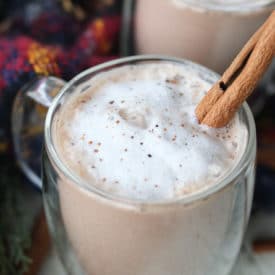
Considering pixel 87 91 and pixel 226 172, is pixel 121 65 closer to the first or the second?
pixel 87 91

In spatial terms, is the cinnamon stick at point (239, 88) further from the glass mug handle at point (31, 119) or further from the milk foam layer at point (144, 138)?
the glass mug handle at point (31, 119)

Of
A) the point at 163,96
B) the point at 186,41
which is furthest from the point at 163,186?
the point at 186,41

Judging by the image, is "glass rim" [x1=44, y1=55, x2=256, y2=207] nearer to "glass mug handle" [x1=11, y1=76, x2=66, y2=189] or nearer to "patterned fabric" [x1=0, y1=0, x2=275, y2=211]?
"glass mug handle" [x1=11, y1=76, x2=66, y2=189]

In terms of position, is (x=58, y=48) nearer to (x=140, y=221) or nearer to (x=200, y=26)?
(x=200, y=26)

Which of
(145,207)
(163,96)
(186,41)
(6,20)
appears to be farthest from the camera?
(6,20)

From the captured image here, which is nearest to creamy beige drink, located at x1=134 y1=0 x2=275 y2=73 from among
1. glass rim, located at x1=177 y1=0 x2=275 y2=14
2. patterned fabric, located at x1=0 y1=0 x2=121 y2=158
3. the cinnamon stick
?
glass rim, located at x1=177 y1=0 x2=275 y2=14

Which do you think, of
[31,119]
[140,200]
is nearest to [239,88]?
[140,200]

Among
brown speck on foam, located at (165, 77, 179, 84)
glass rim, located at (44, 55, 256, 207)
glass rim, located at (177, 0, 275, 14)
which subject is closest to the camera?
glass rim, located at (44, 55, 256, 207)
